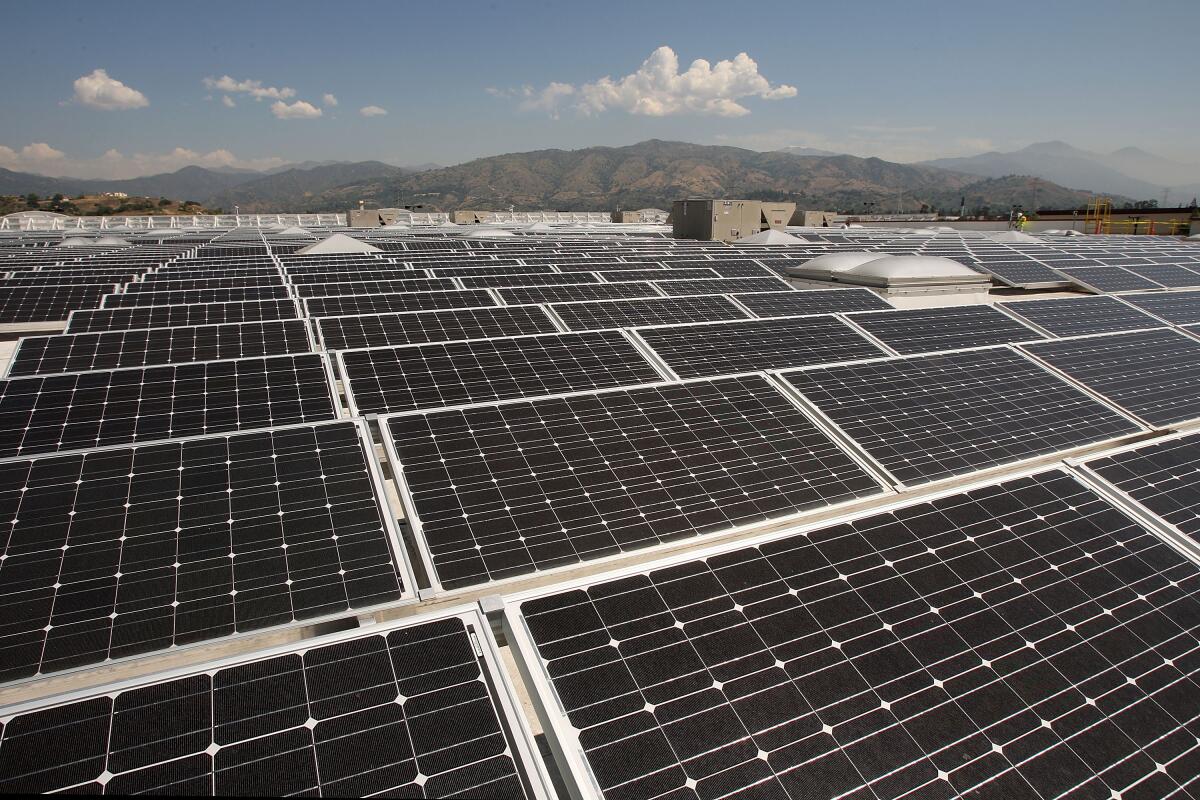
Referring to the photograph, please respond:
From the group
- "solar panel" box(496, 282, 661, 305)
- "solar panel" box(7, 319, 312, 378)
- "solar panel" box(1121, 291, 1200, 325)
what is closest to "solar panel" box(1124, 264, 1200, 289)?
"solar panel" box(1121, 291, 1200, 325)

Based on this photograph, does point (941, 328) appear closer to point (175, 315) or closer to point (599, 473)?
point (599, 473)

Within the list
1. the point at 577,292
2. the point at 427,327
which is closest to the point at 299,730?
the point at 427,327

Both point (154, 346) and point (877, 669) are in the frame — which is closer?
point (877, 669)

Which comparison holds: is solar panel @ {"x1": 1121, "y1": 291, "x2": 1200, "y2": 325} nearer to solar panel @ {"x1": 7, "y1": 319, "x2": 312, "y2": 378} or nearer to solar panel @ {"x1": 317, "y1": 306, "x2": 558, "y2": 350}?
solar panel @ {"x1": 317, "y1": 306, "x2": 558, "y2": 350}

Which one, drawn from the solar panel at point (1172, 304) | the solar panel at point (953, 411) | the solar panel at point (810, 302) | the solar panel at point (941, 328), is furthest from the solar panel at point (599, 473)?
the solar panel at point (1172, 304)

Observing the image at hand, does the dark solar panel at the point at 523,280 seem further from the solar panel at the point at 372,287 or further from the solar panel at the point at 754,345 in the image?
the solar panel at the point at 754,345

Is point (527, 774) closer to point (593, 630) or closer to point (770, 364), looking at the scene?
point (593, 630)
